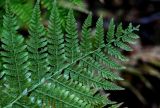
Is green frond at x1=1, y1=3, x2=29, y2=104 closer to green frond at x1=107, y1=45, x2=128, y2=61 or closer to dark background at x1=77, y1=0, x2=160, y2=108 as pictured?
green frond at x1=107, y1=45, x2=128, y2=61

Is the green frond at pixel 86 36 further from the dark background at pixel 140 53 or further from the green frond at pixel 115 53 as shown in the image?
the dark background at pixel 140 53

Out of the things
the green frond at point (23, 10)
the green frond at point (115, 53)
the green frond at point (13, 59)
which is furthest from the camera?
the green frond at point (23, 10)

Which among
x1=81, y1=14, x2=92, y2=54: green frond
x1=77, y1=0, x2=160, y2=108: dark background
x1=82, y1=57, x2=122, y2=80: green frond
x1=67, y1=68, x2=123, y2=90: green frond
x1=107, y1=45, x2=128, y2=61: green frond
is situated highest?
x1=81, y1=14, x2=92, y2=54: green frond

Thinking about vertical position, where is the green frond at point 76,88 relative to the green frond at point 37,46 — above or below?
below

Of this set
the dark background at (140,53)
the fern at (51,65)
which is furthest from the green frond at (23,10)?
the dark background at (140,53)

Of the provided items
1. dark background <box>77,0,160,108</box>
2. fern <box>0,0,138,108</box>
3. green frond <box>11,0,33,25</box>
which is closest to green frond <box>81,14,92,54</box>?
fern <box>0,0,138,108</box>

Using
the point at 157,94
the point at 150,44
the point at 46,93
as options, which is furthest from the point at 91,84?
the point at 150,44

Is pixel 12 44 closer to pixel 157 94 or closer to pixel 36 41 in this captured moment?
pixel 36 41
